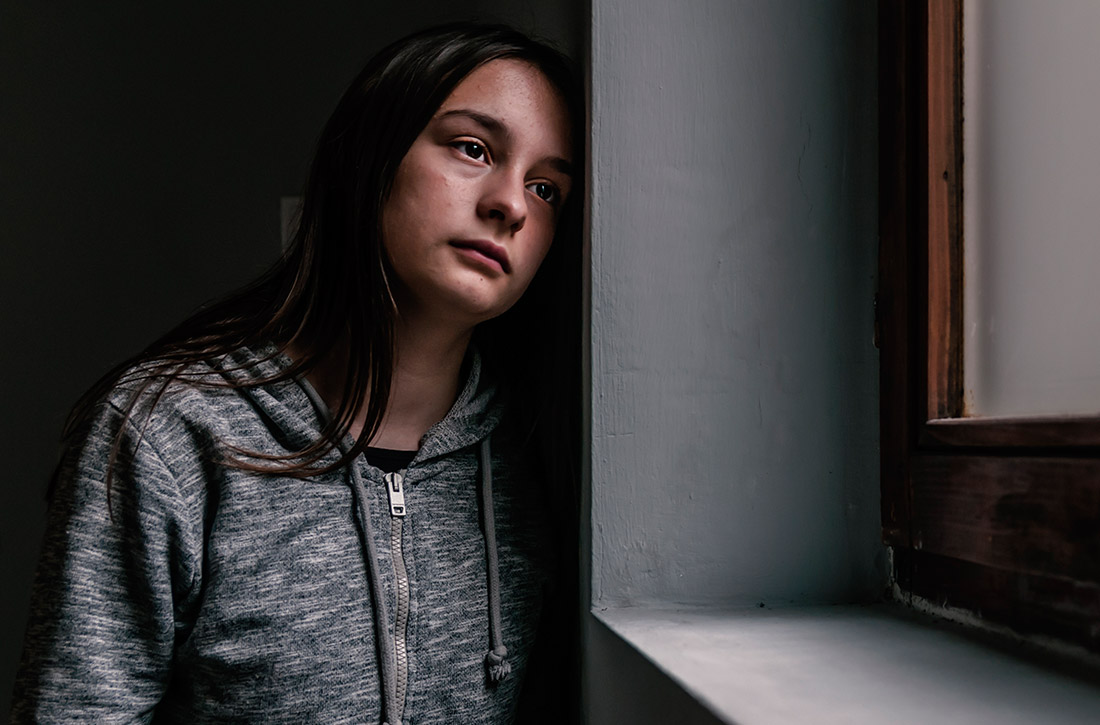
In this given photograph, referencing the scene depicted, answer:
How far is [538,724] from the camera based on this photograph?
0.83m

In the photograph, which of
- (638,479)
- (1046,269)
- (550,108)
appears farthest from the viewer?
(550,108)

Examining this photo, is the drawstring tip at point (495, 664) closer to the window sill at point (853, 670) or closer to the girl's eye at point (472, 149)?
the window sill at point (853, 670)

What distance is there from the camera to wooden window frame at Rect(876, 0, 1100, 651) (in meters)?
0.44

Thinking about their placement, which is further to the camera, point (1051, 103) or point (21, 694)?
point (21, 694)

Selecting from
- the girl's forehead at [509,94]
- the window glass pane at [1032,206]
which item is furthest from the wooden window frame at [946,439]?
the girl's forehead at [509,94]

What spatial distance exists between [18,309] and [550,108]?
1.41 meters

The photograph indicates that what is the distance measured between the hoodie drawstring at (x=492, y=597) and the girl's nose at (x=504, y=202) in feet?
0.83

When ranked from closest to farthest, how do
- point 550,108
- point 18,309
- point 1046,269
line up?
point 1046,269
point 550,108
point 18,309

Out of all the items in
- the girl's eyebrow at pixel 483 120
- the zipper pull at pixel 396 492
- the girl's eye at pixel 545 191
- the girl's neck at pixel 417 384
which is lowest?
the zipper pull at pixel 396 492

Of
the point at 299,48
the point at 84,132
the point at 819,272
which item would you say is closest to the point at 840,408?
the point at 819,272

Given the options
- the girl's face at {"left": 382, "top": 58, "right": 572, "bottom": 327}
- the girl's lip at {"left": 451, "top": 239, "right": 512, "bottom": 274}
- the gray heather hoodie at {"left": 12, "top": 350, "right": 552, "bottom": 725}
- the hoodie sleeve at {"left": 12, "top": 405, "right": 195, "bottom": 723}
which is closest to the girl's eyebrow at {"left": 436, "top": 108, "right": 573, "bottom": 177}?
the girl's face at {"left": 382, "top": 58, "right": 572, "bottom": 327}

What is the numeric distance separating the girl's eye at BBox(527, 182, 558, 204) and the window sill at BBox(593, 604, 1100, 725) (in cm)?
40

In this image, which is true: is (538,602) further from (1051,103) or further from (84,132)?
(84,132)

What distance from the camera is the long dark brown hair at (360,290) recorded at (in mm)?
759
